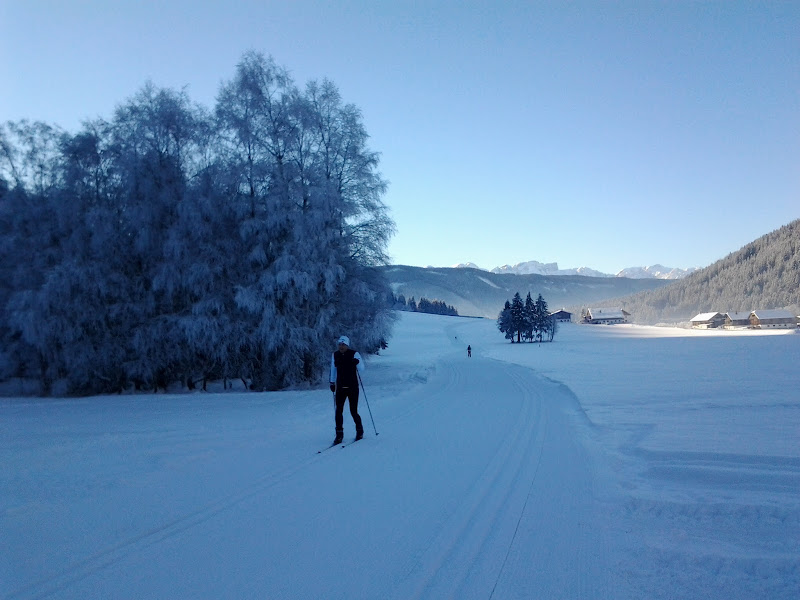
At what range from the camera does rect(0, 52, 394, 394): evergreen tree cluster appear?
717 inches

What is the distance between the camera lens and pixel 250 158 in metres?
19.2

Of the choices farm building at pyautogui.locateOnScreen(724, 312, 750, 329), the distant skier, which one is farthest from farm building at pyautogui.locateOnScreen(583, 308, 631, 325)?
the distant skier

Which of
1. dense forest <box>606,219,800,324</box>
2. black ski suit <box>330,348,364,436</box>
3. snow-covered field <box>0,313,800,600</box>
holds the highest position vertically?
dense forest <box>606,219,800,324</box>

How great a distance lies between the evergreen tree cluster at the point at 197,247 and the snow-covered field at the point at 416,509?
27.7 feet

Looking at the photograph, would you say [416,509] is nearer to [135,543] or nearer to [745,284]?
[135,543]

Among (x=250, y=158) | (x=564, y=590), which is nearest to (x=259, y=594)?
(x=564, y=590)

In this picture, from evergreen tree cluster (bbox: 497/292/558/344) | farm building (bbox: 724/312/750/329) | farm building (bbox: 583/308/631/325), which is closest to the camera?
evergreen tree cluster (bbox: 497/292/558/344)

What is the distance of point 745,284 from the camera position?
126 metres

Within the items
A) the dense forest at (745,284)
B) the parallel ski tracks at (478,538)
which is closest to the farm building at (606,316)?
the dense forest at (745,284)

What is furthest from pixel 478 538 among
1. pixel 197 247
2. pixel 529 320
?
pixel 529 320

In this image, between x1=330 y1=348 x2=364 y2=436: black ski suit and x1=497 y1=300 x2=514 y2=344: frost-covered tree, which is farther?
x1=497 y1=300 x2=514 y2=344: frost-covered tree

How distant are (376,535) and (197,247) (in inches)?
657

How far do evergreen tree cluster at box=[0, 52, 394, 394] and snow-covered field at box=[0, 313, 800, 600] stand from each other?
8.46 m

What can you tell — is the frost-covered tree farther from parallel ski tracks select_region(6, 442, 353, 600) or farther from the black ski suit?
parallel ski tracks select_region(6, 442, 353, 600)
